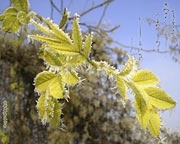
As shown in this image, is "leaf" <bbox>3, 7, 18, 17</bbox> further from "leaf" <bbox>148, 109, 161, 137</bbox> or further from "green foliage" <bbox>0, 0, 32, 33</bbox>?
"leaf" <bbox>148, 109, 161, 137</bbox>

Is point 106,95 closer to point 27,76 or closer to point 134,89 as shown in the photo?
point 27,76

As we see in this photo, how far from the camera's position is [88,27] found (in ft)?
6.80

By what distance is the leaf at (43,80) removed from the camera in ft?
0.70

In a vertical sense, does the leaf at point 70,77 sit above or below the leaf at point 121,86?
above

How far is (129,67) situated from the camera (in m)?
0.22

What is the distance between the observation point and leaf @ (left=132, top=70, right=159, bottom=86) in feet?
0.71

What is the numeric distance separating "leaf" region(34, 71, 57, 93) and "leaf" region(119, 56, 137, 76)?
0.16ft

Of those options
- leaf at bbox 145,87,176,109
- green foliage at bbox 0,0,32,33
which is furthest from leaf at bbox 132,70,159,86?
green foliage at bbox 0,0,32,33

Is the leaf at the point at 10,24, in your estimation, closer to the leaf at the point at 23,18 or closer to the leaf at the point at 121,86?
the leaf at the point at 23,18

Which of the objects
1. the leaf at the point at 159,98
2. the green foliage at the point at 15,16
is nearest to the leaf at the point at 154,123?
the leaf at the point at 159,98

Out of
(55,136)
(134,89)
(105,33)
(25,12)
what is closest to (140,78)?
(134,89)

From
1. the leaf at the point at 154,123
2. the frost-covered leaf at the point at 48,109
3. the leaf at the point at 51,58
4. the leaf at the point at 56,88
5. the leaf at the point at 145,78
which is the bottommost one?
the leaf at the point at 154,123

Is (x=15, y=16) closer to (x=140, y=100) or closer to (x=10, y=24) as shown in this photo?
(x=10, y=24)

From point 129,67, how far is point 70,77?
42 millimetres
